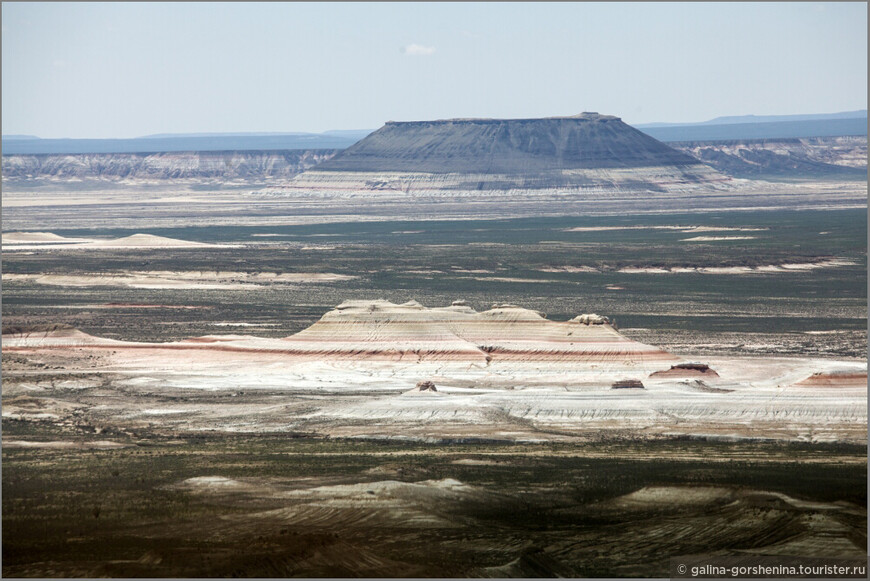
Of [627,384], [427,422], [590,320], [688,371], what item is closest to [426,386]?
[427,422]

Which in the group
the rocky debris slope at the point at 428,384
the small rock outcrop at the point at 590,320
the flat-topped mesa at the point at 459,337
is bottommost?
the rocky debris slope at the point at 428,384

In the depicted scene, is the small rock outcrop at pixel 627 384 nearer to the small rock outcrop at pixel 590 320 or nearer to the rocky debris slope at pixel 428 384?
the rocky debris slope at pixel 428 384

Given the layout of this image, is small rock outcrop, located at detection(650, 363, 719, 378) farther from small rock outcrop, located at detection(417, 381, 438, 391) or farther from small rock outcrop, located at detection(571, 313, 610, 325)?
small rock outcrop, located at detection(417, 381, 438, 391)

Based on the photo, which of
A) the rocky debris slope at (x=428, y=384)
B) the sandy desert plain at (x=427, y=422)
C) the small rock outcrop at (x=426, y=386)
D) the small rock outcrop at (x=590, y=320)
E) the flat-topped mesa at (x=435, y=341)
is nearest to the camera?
the sandy desert plain at (x=427, y=422)

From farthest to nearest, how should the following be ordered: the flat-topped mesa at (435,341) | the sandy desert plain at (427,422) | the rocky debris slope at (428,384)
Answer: the flat-topped mesa at (435,341) < the rocky debris slope at (428,384) < the sandy desert plain at (427,422)

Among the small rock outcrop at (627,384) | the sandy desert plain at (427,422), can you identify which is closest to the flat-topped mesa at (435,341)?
the sandy desert plain at (427,422)

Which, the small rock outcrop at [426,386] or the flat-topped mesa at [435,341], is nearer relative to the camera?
the small rock outcrop at [426,386]
